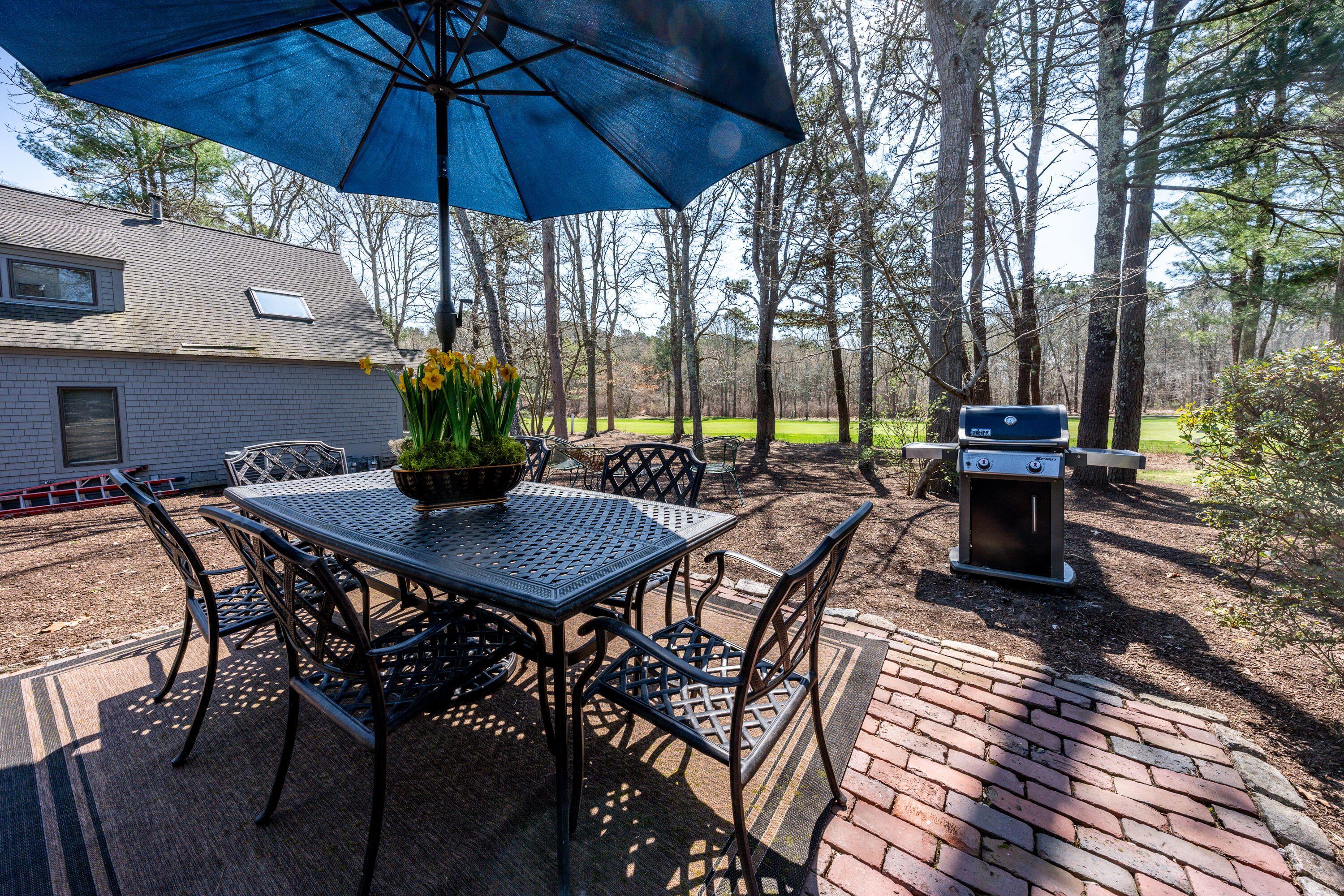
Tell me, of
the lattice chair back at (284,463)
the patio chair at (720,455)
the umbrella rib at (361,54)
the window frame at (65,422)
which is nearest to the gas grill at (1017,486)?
the patio chair at (720,455)

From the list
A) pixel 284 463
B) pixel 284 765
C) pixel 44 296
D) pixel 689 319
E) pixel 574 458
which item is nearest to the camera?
pixel 284 765

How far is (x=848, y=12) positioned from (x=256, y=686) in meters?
11.7

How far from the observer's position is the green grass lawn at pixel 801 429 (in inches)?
465

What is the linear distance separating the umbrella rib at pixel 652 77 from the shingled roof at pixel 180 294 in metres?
9.54

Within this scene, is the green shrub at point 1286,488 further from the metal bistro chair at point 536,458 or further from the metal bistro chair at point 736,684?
the metal bistro chair at point 536,458

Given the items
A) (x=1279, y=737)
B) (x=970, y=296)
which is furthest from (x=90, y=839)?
(x=970, y=296)

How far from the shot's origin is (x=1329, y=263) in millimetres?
5621

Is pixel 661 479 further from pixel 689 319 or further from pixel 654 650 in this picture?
pixel 689 319

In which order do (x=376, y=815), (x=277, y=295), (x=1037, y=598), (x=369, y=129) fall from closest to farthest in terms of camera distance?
(x=376, y=815) → (x=369, y=129) → (x=1037, y=598) → (x=277, y=295)

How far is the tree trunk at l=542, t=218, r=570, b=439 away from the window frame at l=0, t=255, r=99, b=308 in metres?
7.08

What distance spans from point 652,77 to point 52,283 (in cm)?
A: 1094

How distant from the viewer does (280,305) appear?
33.3ft

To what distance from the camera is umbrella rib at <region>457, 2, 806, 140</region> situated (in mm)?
2182

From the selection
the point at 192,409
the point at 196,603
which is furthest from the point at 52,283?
the point at 196,603
